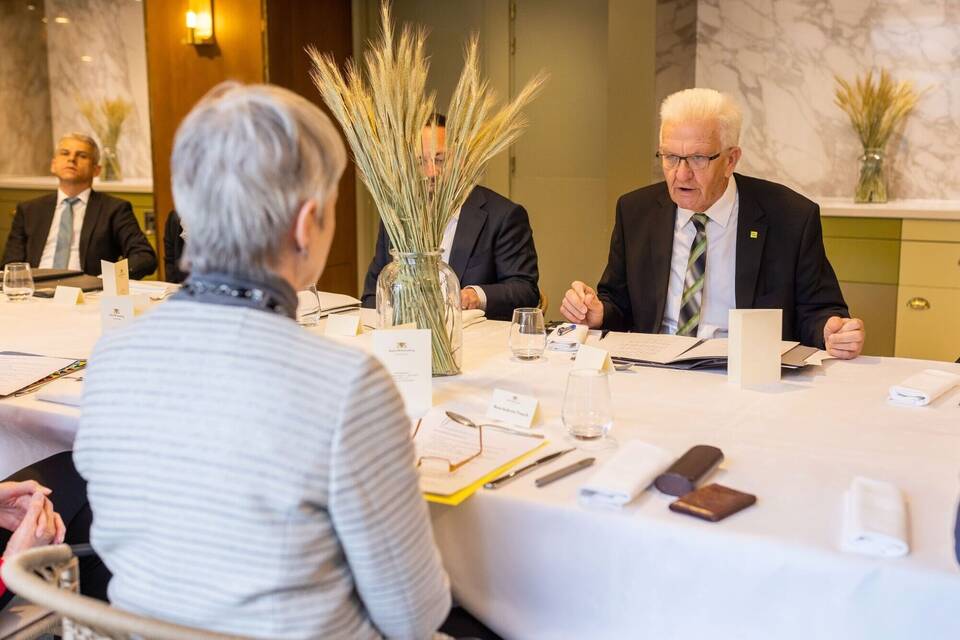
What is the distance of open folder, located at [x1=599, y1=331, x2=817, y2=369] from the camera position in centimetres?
236

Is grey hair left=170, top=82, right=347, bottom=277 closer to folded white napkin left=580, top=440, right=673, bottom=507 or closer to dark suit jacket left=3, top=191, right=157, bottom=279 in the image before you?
folded white napkin left=580, top=440, right=673, bottom=507

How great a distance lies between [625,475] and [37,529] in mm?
1067

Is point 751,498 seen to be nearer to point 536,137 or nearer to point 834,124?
point 834,124

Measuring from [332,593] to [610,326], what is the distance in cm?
205

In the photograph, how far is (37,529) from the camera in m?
1.81

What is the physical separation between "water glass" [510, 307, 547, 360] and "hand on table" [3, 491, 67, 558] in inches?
44.0

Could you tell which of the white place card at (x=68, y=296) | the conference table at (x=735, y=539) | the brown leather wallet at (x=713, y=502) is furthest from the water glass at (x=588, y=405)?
the white place card at (x=68, y=296)

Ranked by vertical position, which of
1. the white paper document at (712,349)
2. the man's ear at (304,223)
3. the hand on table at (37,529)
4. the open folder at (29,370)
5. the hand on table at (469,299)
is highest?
the man's ear at (304,223)

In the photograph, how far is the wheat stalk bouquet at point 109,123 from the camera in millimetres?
7000

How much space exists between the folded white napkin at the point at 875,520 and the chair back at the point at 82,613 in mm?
835

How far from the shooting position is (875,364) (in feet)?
7.94

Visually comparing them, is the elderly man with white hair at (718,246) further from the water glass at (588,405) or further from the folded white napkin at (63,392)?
the folded white napkin at (63,392)

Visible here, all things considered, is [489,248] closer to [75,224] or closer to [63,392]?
[63,392]

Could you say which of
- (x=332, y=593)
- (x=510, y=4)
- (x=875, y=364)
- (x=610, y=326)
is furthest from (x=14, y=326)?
(x=510, y=4)
